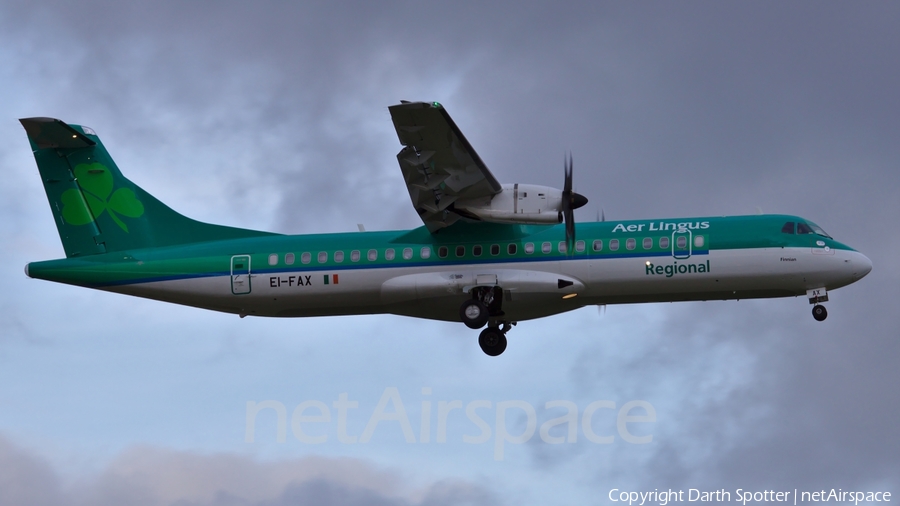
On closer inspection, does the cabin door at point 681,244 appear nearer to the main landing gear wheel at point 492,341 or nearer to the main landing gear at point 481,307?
the main landing gear at point 481,307

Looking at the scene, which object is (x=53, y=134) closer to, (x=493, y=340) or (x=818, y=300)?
(x=493, y=340)

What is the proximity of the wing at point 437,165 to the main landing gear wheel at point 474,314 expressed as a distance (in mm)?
1792

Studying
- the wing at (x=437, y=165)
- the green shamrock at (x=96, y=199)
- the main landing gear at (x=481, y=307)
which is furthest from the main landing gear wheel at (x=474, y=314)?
the green shamrock at (x=96, y=199)

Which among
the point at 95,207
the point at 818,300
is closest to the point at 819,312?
the point at 818,300

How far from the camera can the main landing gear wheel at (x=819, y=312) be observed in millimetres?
23031

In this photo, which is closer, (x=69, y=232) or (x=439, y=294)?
(x=439, y=294)

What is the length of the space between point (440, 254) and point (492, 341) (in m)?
2.43

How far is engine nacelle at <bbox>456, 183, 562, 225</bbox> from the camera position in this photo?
880 inches

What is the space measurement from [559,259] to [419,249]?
118 inches

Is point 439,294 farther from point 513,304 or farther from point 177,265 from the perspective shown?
point 177,265

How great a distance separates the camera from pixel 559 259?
23.4m

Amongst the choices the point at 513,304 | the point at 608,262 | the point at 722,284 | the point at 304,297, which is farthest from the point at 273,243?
the point at 722,284

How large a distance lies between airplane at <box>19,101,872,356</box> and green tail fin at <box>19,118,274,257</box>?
29 mm

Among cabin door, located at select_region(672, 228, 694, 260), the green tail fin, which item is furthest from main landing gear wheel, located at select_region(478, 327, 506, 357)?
the green tail fin
